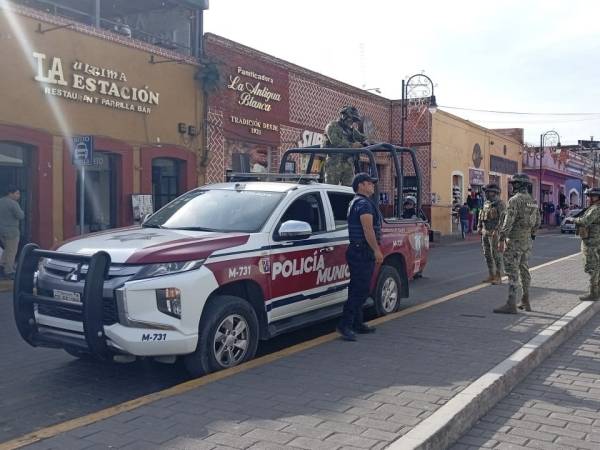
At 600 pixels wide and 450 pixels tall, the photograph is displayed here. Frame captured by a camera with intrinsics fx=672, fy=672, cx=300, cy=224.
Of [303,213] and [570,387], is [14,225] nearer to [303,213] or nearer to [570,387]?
[303,213]

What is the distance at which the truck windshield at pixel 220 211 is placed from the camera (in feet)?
21.0

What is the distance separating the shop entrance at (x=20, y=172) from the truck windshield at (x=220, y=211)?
26.0 feet

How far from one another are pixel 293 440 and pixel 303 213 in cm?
333

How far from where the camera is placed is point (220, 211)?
6648 millimetres

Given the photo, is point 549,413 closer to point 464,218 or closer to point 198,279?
point 198,279

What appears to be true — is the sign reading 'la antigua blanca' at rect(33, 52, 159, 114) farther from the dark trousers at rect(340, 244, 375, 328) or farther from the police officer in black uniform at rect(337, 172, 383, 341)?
the dark trousers at rect(340, 244, 375, 328)

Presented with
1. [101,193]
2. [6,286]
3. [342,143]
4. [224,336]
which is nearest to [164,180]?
[101,193]

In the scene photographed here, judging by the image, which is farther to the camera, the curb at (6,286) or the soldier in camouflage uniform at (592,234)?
the curb at (6,286)

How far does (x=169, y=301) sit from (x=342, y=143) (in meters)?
6.21

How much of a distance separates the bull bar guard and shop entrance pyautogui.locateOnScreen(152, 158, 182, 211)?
11.4 m

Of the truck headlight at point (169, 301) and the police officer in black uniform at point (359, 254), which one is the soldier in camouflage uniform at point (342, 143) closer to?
the police officer in black uniform at point (359, 254)

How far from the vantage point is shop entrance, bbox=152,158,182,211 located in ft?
56.1

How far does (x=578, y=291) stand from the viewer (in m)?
11.0

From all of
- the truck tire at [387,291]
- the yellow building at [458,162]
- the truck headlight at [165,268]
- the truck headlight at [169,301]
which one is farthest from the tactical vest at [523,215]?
the yellow building at [458,162]
